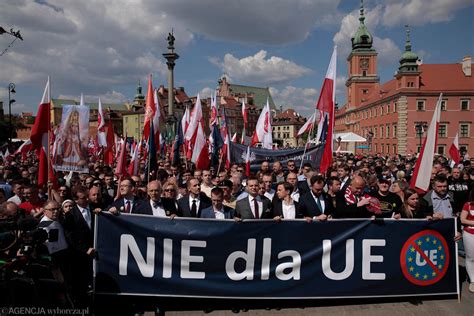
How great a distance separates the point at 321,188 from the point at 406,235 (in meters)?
1.35

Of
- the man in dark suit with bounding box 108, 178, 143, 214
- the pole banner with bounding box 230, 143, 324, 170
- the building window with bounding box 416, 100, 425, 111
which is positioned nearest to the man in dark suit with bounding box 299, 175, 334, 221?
the man in dark suit with bounding box 108, 178, 143, 214

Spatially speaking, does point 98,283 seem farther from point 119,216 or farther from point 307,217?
point 307,217

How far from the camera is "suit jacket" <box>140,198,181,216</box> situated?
4996 millimetres

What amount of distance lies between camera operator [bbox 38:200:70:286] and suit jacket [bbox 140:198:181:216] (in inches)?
43.5

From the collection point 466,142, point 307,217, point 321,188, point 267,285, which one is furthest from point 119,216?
point 466,142

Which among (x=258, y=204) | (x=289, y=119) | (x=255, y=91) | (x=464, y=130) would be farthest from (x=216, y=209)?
(x=255, y=91)

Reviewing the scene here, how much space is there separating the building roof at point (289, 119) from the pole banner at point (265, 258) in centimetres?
12439

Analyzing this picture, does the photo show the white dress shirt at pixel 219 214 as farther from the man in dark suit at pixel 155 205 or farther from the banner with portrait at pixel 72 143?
the banner with portrait at pixel 72 143

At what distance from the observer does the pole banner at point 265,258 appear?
15.3 ft

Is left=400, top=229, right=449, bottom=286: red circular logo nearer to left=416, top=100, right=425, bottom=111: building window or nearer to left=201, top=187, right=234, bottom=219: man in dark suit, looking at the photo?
left=201, top=187, right=234, bottom=219: man in dark suit

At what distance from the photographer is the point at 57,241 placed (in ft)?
13.8

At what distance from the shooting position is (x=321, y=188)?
5238mm

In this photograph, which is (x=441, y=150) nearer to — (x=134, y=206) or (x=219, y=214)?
(x=219, y=214)

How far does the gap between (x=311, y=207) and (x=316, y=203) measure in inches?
5.8
